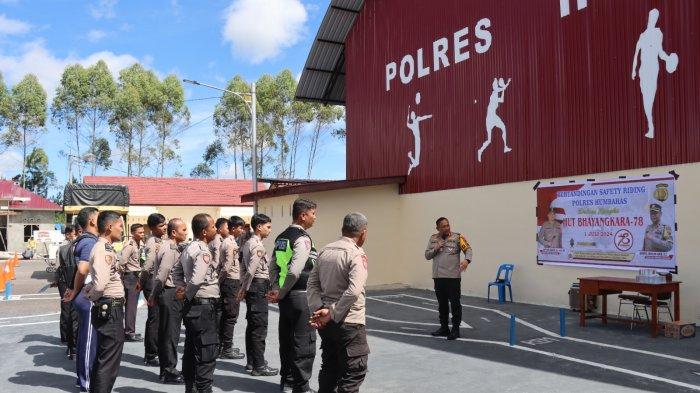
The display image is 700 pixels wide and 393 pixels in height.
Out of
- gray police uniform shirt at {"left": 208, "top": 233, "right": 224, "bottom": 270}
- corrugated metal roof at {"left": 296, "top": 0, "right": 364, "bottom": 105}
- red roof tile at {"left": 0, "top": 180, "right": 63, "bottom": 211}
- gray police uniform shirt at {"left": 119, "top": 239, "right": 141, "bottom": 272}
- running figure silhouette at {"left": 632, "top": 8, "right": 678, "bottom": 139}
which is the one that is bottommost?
gray police uniform shirt at {"left": 119, "top": 239, "right": 141, "bottom": 272}

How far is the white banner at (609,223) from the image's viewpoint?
9.93m

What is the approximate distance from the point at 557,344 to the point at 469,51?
8467mm

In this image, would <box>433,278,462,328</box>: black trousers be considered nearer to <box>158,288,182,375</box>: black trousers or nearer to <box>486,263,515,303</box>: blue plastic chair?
<box>158,288,182,375</box>: black trousers

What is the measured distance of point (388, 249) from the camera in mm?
16359

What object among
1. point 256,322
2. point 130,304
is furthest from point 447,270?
point 130,304

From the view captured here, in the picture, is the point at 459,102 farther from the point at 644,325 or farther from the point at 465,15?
the point at 644,325

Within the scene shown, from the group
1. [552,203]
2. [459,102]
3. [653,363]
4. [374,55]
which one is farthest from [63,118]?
[653,363]

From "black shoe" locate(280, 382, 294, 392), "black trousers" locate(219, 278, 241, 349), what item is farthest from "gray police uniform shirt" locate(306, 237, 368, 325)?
"black trousers" locate(219, 278, 241, 349)

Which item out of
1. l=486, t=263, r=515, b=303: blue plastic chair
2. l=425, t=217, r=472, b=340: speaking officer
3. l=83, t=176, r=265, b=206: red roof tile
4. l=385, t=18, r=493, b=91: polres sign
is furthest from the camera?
l=83, t=176, r=265, b=206: red roof tile

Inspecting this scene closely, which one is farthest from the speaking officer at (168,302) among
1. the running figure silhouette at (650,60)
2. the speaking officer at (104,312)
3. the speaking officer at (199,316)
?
the running figure silhouette at (650,60)

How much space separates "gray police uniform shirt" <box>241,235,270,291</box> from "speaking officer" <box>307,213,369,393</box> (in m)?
2.28

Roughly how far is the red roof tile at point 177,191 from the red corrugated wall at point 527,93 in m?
19.9

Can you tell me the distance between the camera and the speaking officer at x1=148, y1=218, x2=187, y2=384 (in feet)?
20.5

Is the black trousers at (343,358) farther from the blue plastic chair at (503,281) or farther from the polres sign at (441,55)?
the polres sign at (441,55)
